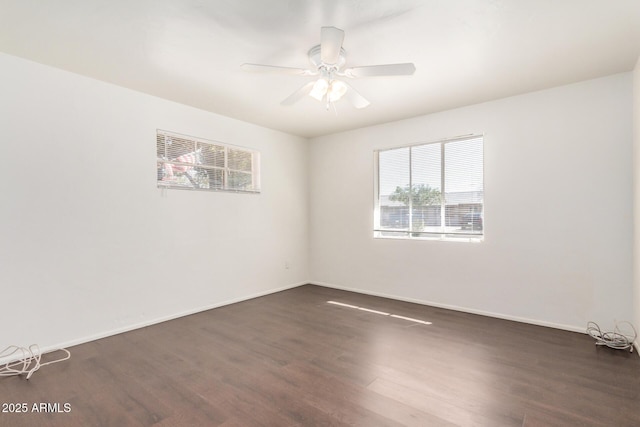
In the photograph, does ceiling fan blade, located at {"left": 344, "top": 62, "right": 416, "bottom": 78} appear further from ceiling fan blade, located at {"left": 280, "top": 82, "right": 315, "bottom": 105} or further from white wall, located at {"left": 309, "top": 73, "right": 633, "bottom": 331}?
white wall, located at {"left": 309, "top": 73, "right": 633, "bottom": 331}

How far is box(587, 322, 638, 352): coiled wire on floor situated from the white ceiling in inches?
98.5

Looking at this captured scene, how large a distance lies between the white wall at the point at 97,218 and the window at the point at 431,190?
2192 millimetres

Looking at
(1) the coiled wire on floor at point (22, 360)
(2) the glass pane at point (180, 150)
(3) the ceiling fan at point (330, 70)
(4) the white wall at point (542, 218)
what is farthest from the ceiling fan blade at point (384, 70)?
Answer: (1) the coiled wire on floor at point (22, 360)

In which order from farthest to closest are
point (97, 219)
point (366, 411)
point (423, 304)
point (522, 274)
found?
point (423, 304)
point (522, 274)
point (97, 219)
point (366, 411)

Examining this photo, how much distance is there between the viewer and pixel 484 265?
3891 millimetres

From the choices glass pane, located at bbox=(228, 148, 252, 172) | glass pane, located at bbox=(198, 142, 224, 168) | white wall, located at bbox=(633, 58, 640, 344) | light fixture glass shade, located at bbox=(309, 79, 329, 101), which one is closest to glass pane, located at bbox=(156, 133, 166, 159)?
glass pane, located at bbox=(198, 142, 224, 168)

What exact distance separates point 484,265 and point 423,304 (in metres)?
0.98

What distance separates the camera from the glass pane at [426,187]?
4.33 m

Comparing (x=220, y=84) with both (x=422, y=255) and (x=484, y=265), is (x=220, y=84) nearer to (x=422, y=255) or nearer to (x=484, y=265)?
(x=422, y=255)

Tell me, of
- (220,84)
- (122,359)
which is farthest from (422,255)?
(122,359)

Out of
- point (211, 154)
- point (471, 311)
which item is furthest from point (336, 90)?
point (471, 311)

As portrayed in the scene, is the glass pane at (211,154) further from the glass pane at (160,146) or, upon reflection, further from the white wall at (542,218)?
the white wall at (542,218)

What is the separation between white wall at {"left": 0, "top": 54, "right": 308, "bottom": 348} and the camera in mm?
2753

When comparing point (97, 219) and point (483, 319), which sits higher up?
point (97, 219)
